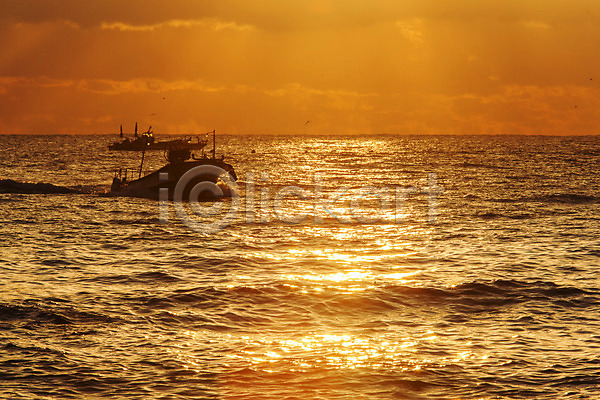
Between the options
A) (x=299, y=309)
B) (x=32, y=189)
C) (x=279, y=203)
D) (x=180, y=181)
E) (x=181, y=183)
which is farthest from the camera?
(x=32, y=189)

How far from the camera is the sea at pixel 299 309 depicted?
17438 millimetres

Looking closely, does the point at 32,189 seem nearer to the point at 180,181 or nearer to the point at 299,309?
the point at 180,181

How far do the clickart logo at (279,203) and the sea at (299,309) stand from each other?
296 centimetres

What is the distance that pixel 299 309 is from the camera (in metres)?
24.6

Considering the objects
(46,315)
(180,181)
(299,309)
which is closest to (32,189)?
(180,181)

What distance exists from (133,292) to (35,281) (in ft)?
16.5

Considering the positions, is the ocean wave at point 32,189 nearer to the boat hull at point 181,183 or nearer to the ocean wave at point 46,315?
the boat hull at point 181,183

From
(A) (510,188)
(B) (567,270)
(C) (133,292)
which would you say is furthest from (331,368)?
(A) (510,188)

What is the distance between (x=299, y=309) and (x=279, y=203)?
4746cm

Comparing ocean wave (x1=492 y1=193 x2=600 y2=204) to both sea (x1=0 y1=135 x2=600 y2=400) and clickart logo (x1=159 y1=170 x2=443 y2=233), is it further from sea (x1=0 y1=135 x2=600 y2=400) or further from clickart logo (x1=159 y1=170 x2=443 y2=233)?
sea (x1=0 y1=135 x2=600 y2=400)

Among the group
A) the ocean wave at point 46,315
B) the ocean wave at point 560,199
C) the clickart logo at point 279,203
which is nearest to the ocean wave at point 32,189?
the clickart logo at point 279,203

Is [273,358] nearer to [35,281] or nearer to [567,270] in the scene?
[35,281]

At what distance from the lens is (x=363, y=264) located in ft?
110

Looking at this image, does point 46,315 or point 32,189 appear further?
point 32,189
